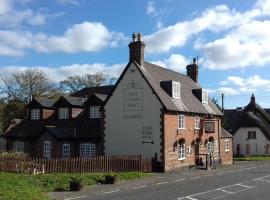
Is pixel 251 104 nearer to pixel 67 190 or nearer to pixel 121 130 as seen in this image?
pixel 121 130

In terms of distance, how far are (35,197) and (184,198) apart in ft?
21.7

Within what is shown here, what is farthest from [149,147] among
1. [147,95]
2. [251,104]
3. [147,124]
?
[251,104]

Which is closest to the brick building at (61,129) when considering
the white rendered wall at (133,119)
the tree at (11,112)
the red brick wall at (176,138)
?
the white rendered wall at (133,119)

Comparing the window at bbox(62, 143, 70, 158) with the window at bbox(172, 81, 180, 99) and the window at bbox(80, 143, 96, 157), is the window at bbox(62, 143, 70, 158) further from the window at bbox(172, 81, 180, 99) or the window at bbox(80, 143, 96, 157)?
the window at bbox(172, 81, 180, 99)

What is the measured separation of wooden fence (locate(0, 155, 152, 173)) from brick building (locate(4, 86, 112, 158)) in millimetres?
5921

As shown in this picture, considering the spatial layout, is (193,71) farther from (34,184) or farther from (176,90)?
(34,184)

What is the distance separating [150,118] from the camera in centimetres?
3644

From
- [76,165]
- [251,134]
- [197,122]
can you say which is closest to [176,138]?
[197,122]

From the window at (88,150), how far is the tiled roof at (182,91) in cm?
776

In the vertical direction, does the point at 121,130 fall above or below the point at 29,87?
below

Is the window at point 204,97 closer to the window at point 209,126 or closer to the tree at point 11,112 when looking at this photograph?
the window at point 209,126

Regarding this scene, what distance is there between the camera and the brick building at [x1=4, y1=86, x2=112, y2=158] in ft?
130

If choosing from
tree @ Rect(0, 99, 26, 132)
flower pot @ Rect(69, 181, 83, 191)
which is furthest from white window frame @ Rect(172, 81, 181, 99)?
tree @ Rect(0, 99, 26, 132)

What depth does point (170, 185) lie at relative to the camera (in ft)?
85.4
